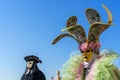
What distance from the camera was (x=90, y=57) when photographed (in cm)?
789

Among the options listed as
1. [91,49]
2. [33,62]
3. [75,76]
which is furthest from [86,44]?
[33,62]

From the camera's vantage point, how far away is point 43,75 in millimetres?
9625

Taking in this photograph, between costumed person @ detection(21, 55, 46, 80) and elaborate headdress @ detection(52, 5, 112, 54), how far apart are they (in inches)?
50.9

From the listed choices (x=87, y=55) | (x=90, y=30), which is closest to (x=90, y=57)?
(x=87, y=55)

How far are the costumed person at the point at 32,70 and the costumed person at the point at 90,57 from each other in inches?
50.8

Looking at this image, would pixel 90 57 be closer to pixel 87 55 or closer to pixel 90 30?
pixel 87 55

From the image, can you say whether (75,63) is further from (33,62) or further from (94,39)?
(33,62)

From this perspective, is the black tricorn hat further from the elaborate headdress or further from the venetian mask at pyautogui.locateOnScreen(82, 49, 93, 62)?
the venetian mask at pyautogui.locateOnScreen(82, 49, 93, 62)

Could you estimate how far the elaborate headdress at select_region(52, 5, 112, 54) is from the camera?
796cm

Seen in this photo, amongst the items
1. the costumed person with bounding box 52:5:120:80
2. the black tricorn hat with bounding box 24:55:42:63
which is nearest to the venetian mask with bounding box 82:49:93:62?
the costumed person with bounding box 52:5:120:80

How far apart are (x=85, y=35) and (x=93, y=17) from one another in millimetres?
387

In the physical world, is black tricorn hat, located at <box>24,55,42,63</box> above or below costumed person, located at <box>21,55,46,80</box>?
above

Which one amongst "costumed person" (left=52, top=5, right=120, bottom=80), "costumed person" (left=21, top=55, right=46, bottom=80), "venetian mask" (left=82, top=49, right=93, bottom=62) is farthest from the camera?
"costumed person" (left=21, top=55, right=46, bottom=80)

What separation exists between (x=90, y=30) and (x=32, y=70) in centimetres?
203
